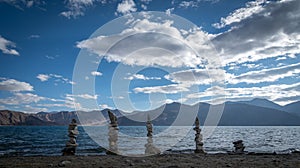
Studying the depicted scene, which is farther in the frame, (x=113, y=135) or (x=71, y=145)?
(x=113, y=135)

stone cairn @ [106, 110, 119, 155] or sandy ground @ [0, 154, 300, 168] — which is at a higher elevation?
stone cairn @ [106, 110, 119, 155]

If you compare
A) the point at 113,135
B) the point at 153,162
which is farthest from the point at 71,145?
the point at 153,162

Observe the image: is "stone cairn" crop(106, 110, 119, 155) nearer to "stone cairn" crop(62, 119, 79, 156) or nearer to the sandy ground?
"stone cairn" crop(62, 119, 79, 156)

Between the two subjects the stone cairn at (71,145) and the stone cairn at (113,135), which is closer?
the stone cairn at (71,145)

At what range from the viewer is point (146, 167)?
55.4 ft

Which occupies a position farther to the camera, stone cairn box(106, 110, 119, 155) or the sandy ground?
stone cairn box(106, 110, 119, 155)

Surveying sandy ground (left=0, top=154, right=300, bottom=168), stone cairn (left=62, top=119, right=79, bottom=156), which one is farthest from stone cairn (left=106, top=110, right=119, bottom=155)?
sandy ground (left=0, top=154, right=300, bottom=168)

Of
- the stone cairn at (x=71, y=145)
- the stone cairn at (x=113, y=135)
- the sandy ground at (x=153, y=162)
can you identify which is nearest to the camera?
the sandy ground at (x=153, y=162)

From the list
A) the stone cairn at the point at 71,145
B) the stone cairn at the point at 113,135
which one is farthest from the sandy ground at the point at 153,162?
the stone cairn at the point at 113,135

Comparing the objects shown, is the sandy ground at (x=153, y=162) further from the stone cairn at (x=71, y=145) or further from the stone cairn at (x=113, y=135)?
the stone cairn at (x=113, y=135)

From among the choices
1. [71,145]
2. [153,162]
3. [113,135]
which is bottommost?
[153,162]

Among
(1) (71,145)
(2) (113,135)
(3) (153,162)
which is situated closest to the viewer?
(3) (153,162)

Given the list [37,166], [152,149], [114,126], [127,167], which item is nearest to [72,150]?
[114,126]

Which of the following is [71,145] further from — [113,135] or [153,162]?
[153,162]
